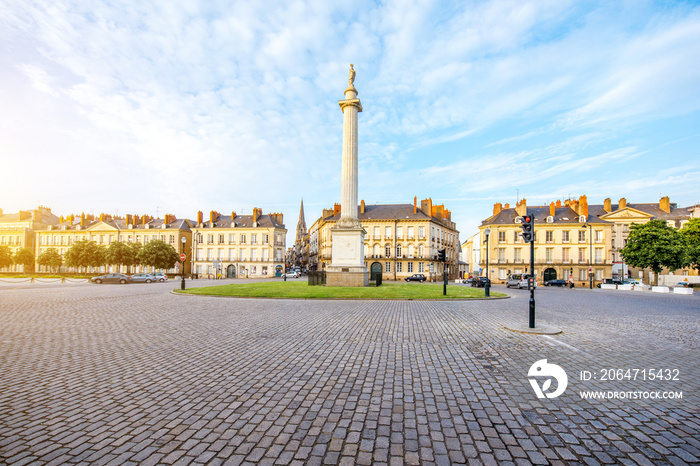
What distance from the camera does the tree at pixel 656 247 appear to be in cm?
3969

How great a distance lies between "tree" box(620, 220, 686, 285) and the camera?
130 ft

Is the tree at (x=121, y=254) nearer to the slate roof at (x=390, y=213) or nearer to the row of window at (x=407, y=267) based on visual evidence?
the slate roof at (x=390, y=213)

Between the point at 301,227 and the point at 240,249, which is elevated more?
the point at 301,227

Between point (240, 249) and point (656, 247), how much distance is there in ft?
209

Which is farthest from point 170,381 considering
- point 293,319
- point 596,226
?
point 596,226

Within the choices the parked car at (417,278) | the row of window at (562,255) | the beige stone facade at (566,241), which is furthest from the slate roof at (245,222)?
the row of window at (562,255)

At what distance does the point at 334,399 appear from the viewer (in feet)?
15.4

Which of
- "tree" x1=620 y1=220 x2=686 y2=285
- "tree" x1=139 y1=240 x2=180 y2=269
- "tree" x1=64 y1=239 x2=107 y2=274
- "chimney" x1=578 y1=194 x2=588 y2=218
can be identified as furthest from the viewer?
"tree" x1=64 y1=239 x2=107 y2=274

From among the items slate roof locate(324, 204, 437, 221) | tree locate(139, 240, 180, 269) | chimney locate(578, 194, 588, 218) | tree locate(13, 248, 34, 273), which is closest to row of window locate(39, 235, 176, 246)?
tree locate(13, 248, 34, 273)

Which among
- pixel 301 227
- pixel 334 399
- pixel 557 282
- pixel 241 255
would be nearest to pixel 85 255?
pixel 241 255

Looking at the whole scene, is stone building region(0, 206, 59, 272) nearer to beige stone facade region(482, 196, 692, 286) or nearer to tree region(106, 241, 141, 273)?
tree region(106, 241, 141, 273)

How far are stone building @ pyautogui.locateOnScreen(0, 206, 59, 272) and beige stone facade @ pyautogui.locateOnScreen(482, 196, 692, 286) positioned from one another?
92809 millimetres

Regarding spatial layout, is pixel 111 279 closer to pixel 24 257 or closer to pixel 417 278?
pixel 417 278

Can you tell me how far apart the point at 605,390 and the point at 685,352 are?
166 inches
